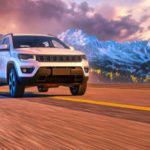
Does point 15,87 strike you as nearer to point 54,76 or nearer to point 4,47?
point 54,76

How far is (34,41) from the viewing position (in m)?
15.5

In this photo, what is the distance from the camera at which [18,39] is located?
15344 mm

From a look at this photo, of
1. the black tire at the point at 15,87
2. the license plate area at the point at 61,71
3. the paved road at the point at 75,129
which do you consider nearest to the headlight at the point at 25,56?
the black tire at the point at 15,87

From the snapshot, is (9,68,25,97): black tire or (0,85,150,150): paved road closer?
(0,85,150,150): paved road

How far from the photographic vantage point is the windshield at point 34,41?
1512 cm

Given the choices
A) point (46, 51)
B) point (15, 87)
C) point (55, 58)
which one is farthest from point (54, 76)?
point (15, 87)

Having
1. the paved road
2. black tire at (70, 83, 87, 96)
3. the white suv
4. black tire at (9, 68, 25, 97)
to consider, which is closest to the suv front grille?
the white suv

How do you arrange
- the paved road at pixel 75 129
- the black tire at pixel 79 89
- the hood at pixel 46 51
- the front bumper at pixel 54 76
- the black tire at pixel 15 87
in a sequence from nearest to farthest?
1. the paved road at pixel 75 129
2. the front bumper at pixel 54 76
3. the hood at pixel 46 51
4. the black tire at pixel 15 87
5. the black tire at pixel 79 89

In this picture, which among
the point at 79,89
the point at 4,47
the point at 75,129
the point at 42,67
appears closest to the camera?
the point at 75,129

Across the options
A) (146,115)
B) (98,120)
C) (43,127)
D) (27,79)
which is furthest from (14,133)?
(27,79)

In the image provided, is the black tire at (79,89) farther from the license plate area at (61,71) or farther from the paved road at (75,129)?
the paved road at (75,129)

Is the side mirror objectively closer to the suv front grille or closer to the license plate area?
the suv front grille

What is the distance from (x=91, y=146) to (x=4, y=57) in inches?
407

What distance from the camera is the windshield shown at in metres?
15.1
